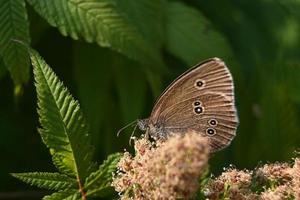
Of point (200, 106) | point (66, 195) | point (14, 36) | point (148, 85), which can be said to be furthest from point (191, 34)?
point (66, 195)

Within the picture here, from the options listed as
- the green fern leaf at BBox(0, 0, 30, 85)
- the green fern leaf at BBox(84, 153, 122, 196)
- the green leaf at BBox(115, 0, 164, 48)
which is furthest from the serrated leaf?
the green leaf at BBox(115, 0, 164, 48)

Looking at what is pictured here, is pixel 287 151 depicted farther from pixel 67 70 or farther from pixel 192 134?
pixel 192 134

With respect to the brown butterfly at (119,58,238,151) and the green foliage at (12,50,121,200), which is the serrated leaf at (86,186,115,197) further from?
the brown butterfly at (119,58,238,151)

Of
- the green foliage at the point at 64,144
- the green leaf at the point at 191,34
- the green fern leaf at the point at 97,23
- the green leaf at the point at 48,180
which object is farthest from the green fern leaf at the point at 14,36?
the green leaf at the point at 191,34

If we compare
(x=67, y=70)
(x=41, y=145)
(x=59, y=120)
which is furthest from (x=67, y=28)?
(x=41, y=145)

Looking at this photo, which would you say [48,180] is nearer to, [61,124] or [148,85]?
[61,124]
